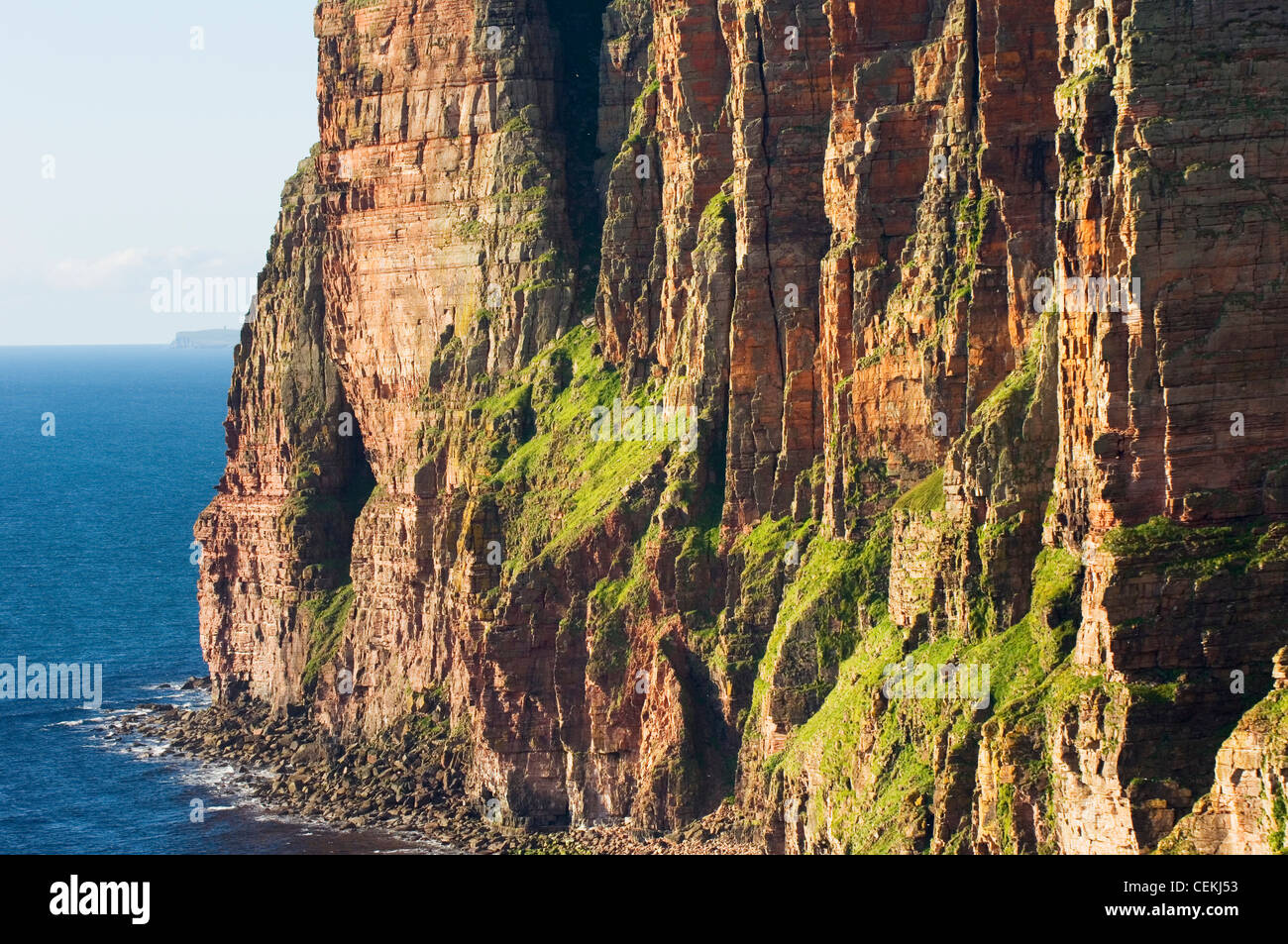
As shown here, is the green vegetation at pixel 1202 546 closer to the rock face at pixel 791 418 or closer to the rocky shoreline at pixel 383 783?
the rock face at pixel 791 418

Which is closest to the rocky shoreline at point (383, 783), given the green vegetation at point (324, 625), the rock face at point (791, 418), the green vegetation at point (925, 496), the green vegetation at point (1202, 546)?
the rock face at point (791, 418)

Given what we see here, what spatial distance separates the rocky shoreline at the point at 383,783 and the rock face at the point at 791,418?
1.74m

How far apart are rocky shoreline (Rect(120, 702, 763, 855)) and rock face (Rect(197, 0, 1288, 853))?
174 cm

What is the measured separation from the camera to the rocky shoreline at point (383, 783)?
128 meters

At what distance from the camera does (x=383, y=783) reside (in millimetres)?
145375

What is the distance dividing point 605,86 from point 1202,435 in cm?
6681

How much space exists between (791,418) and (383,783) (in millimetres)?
31614

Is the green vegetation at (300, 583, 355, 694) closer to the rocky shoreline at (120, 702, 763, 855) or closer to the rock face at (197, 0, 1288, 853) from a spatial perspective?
the rock face at (197, 0, 1288, 853)

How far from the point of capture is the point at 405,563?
508ft

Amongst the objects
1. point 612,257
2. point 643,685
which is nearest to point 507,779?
point 643,685

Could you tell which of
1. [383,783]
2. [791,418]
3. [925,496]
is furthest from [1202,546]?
[383,783]

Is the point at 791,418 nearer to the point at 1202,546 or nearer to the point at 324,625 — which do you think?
the point at 1202,546

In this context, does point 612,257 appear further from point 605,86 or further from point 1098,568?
point 1098,568

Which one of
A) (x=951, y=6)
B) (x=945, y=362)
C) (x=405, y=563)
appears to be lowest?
(x=405, y=563)
